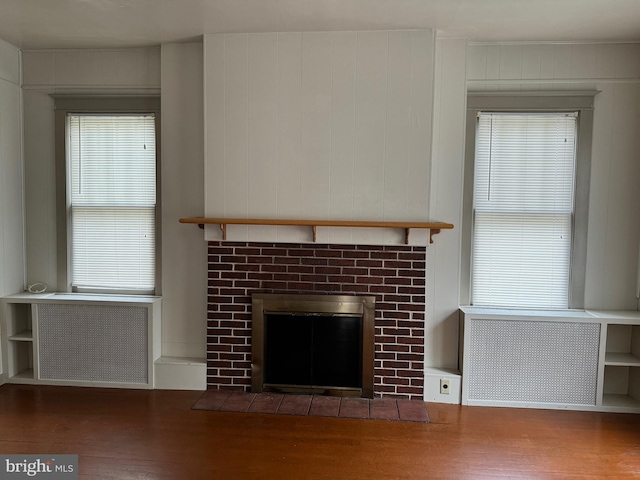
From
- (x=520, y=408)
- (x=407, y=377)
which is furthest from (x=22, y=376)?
(x=520, y=408)

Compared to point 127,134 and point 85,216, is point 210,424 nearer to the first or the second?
point 85,216

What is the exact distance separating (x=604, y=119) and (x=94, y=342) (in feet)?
13.8

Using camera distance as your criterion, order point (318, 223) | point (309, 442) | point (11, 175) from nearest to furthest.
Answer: point (309, 442) → point (318, 223) → point (11, 175)

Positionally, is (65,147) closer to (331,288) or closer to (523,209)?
(331,288)

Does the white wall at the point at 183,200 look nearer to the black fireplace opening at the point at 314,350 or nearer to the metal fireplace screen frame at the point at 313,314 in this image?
the metal fireplace screen frame at the point at 313,314

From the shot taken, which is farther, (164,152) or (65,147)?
(65,147)

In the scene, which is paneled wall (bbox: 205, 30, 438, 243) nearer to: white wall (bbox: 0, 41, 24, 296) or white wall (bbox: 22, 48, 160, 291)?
white wall (bbox: 22, 48, 160, 291)

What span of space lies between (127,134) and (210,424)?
233 cm

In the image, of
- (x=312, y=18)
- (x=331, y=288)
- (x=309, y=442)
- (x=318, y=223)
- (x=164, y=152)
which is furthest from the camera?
(x=164, y=152)

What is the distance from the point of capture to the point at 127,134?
3.79 meters

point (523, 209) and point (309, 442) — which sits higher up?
point (523, 209)

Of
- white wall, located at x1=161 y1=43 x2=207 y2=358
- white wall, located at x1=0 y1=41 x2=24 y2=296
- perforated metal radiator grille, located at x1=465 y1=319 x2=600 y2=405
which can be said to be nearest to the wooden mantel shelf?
white wall, located at x1=161 y1=43 x2=207 y2=358

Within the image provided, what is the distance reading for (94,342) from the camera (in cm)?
366

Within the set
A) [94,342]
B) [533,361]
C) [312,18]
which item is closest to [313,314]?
[533,361]
